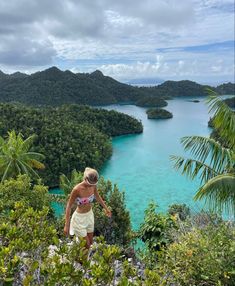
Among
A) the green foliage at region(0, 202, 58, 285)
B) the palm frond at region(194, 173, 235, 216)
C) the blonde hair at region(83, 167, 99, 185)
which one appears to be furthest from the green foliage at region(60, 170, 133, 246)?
the green foliage at region(0, 202, 58, 285)

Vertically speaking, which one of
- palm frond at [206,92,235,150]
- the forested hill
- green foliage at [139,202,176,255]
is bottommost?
green foliage at [139,202,176,255]

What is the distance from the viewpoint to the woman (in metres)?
5.00

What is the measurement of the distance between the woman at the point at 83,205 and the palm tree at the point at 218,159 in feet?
6.71

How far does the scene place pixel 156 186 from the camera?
34.3 metres

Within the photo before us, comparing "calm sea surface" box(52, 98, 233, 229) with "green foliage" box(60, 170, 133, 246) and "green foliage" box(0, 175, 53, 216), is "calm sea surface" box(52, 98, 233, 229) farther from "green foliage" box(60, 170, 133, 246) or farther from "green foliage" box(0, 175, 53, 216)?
"green foliage" box(0, 175, 53, 216)

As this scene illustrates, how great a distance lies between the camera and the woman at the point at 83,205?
5.00 m

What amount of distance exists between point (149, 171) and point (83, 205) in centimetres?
3640

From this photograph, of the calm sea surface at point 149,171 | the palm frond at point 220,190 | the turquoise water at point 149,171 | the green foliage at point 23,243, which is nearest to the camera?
the green foliage at point 23,243

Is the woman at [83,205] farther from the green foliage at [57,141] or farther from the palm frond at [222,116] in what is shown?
the green foliage at [57,141]

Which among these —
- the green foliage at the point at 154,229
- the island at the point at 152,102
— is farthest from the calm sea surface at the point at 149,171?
→ the island at the point at 152,102

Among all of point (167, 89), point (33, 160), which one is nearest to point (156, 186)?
point (33, 160)

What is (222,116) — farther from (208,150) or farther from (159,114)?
(159,114)

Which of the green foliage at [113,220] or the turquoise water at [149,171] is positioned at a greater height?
the green foliage at [113,220]

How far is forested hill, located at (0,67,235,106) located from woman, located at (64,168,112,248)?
337 feet
